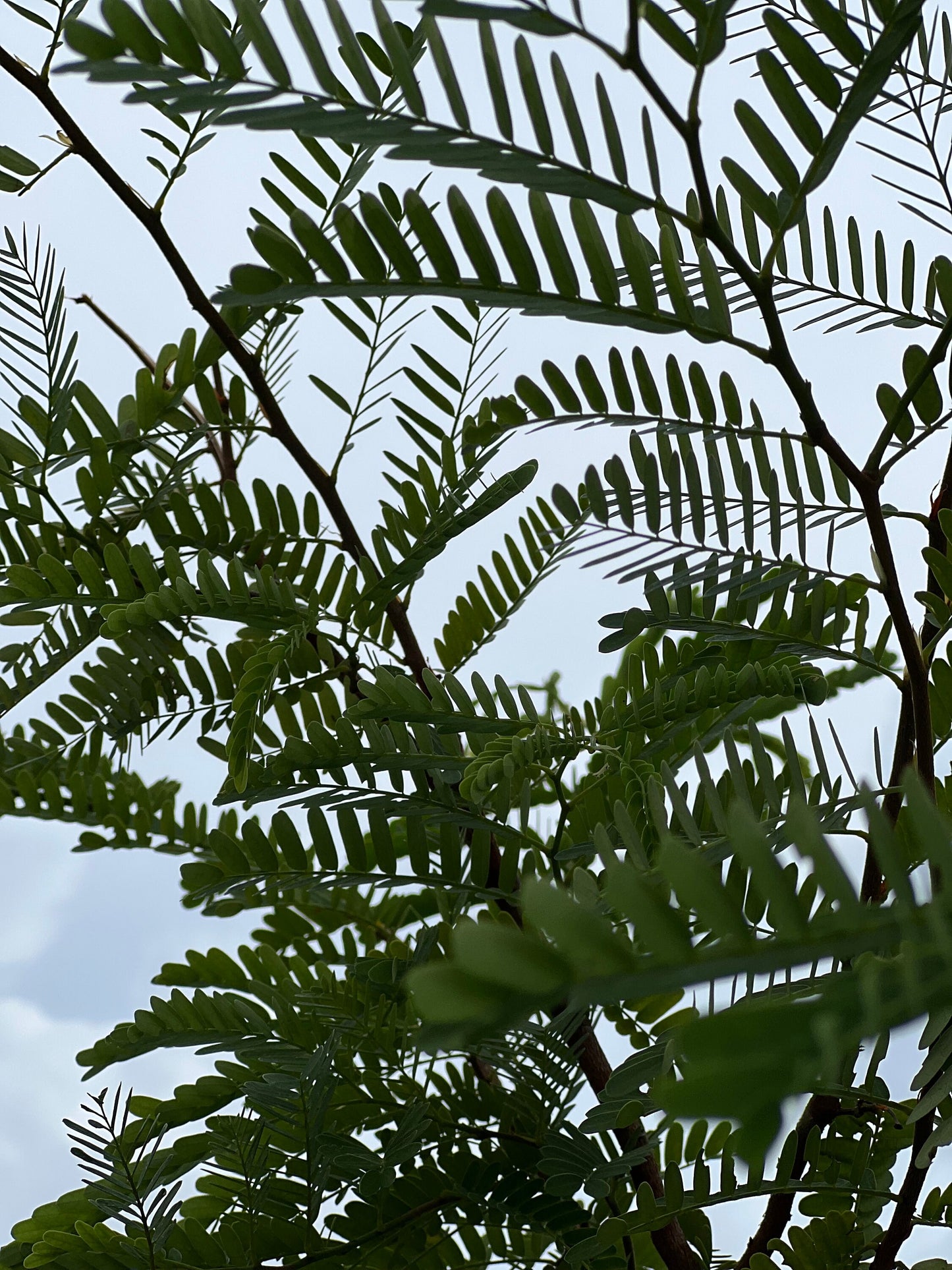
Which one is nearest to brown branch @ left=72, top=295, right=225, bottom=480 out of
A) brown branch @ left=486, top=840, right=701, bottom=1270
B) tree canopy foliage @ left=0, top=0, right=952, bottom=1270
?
tree canopy foliage @ left=0, top=0, right=952, bottom=1270

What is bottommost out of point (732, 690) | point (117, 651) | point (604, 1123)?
point (604, 1123)

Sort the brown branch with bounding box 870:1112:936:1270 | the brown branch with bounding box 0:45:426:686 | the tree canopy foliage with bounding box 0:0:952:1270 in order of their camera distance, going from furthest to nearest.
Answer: the brown branch with bounding box 0:45:426:686 < the brown branch with bounding box 870:1112:936:1270 < the tree canopy foliage with bounding box 0:0:952:1270

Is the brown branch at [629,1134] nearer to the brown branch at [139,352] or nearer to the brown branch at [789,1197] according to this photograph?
the brown branch at [789,1197]

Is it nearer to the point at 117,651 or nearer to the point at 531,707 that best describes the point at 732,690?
the point at 531,707

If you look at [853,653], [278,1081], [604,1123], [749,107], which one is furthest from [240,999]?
[749,107]

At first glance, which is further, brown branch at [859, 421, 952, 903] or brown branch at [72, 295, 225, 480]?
brown branch at [72, 295, 225, 480]

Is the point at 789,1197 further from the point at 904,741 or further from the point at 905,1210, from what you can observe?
the point at 904,741

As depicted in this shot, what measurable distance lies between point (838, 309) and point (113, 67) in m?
0.31

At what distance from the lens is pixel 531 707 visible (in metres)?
0.45

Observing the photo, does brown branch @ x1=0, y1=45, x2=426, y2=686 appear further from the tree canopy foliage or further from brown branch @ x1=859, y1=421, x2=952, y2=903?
brown branch @ x1=859, y1=421, x2=952, y2=903

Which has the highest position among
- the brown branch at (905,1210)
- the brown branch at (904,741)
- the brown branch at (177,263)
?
the brown branch at (177,263)

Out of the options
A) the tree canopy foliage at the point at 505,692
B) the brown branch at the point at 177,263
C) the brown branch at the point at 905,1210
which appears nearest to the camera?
the tree canopy foliage at the point at 505,692

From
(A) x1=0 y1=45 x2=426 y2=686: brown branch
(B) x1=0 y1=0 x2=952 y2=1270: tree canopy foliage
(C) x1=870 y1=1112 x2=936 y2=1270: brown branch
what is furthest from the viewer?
(A) x1=0 y1=45 x2=426 y2=686: brown branch

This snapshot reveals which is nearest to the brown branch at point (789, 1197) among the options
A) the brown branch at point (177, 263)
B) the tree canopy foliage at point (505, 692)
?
the tree canopy foliage at point (505, 692)
